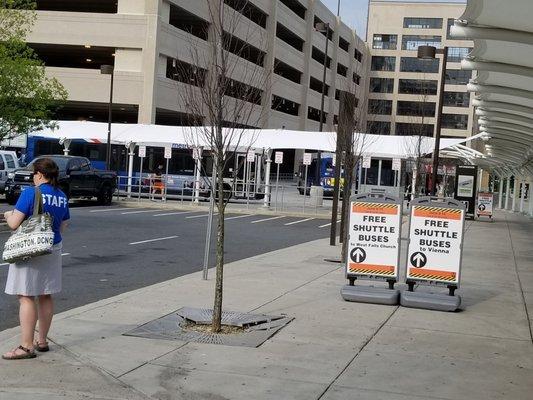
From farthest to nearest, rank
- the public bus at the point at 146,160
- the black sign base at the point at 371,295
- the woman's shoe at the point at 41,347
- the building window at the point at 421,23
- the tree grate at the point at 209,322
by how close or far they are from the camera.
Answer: the building window at the point at 421,23 < the public bus at the point at 146,160 < the black sign base at the point at 371,295 < the tree grate at the point at 209,322 < the woman's shoe at the point at 41,347

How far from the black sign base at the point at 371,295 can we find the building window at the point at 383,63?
96827 millimetres

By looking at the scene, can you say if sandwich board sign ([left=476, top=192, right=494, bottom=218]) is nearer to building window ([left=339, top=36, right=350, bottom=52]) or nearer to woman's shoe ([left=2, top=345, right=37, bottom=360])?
woman's shoe ([left=2, top=345, right=37, bottom=360])

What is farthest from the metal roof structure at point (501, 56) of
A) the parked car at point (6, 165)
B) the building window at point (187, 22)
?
the building window at point (187, 22)

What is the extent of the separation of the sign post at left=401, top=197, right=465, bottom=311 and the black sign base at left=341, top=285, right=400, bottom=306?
166mm

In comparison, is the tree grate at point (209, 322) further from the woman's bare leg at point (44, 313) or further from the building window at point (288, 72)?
the building window at point (288, 72)

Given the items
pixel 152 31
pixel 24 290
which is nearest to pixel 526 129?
pixel 24 290

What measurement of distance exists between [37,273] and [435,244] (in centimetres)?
584

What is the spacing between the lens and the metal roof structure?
945 centimetres

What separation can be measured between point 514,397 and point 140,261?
9.14m

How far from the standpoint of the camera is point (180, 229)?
70.1 feet

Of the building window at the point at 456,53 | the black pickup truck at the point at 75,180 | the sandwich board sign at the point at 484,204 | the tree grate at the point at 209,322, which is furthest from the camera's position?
the building window at the point at 456,53

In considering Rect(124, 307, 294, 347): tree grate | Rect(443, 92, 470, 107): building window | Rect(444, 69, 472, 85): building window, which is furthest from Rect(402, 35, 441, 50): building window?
Rect(124, 307, 294, 347): tree grate

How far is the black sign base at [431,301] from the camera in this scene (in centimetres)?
960

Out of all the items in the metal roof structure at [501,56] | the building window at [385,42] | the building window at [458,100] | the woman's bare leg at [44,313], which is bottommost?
the woman's bare leg at [44,313]
